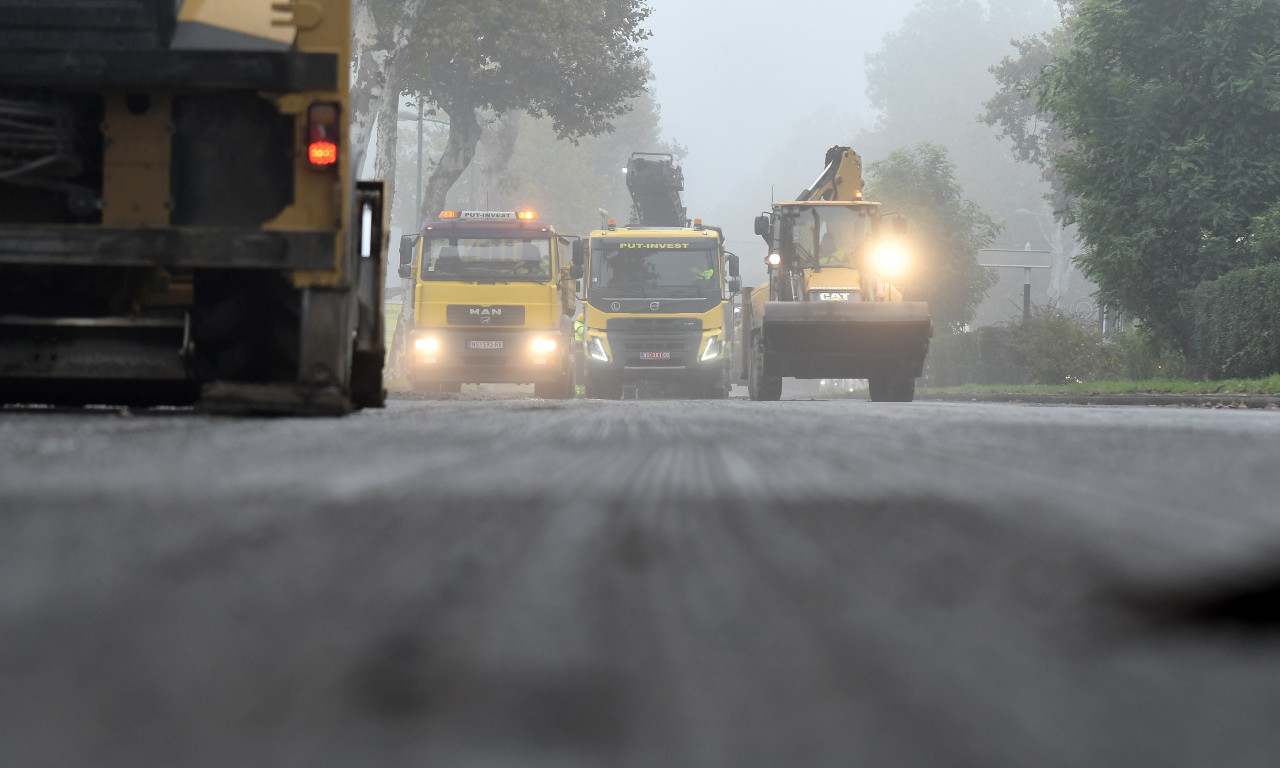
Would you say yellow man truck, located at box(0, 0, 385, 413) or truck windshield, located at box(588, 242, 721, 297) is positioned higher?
truck windshield, located at box(588, 242, 721, 297)

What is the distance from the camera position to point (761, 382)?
2002 centimetres

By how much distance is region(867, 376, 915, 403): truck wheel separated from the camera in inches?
735

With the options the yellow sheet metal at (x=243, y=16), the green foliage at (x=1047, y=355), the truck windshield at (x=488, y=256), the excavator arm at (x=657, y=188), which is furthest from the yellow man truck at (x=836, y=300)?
the yellow sheet metal at (x=243, y=16)

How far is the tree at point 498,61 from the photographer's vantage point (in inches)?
1122

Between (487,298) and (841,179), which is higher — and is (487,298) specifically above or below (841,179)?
below

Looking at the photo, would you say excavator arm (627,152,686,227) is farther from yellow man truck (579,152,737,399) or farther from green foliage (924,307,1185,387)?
green foliage (924,307,1185,387)

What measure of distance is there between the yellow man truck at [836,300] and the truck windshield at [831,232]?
0.6 inches

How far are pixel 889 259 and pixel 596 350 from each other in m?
6.09

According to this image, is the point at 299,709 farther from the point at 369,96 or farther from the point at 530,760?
the point at 369,96

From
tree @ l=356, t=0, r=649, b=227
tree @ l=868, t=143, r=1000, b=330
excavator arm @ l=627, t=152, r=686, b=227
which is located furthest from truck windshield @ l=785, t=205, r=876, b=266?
tree @ l=868, t=143, r=1000, b=330

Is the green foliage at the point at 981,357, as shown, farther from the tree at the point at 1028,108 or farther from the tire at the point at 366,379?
the tire at the point at 366,379

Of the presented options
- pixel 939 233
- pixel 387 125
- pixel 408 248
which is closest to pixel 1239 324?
pixel 408 248

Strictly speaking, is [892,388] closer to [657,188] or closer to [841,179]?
[841,179]

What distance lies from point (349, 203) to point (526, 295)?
15.4 meters
